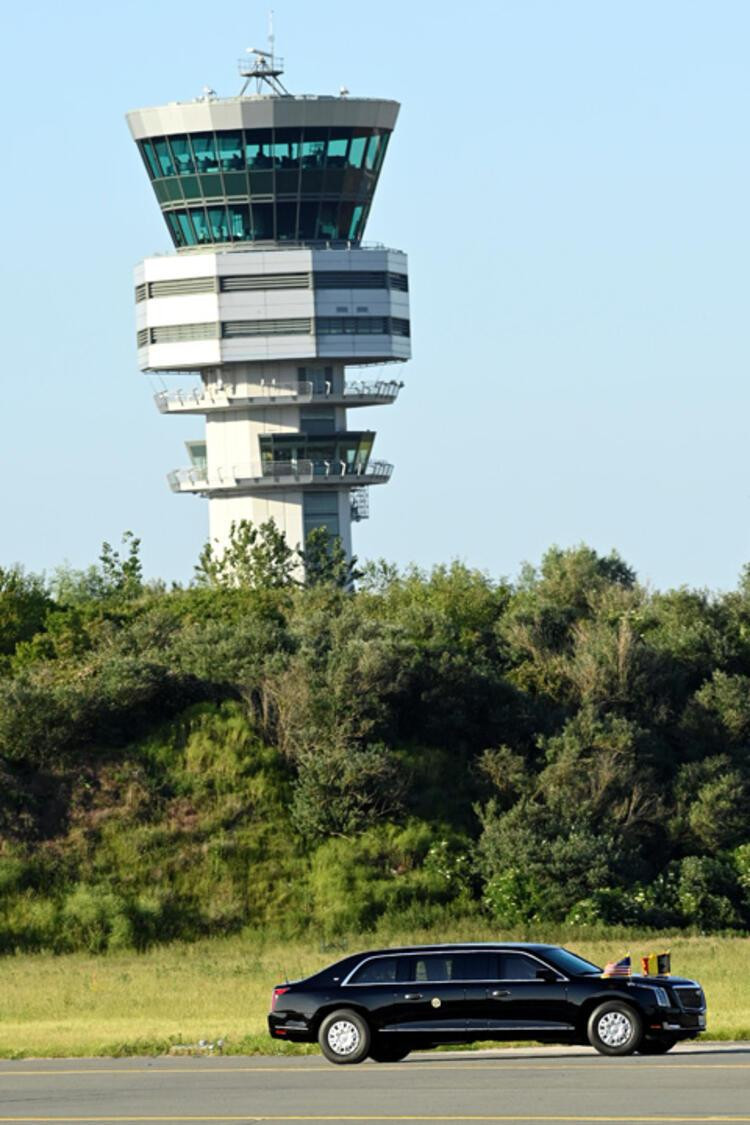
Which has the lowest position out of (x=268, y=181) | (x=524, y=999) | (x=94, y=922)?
(x=524, y=999)

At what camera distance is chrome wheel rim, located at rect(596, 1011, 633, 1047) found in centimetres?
2636

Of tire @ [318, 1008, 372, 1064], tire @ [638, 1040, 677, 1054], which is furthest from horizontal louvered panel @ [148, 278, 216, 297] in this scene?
tire @ [638, 1040, 677, 1054]

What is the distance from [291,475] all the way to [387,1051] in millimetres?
94693

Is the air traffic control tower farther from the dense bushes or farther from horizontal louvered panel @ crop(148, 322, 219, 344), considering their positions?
the dense bushes

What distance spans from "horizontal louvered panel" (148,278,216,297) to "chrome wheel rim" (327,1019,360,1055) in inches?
3732

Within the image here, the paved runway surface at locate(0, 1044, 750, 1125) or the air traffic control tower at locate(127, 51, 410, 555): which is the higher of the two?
the air traffic control tower at locate(127, 51, 410, 555)

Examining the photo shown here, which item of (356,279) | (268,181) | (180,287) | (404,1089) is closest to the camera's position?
(404,1089)

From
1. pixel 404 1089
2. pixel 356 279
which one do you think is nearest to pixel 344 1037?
pixel 404 1089

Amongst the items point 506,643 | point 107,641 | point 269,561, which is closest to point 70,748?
point 107,641

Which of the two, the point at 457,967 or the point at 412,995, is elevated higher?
the point at 457,967

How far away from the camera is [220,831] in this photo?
5688 cm

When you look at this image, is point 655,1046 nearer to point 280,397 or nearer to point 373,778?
point 373,778

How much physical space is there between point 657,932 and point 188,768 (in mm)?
14504

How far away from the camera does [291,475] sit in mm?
120938
